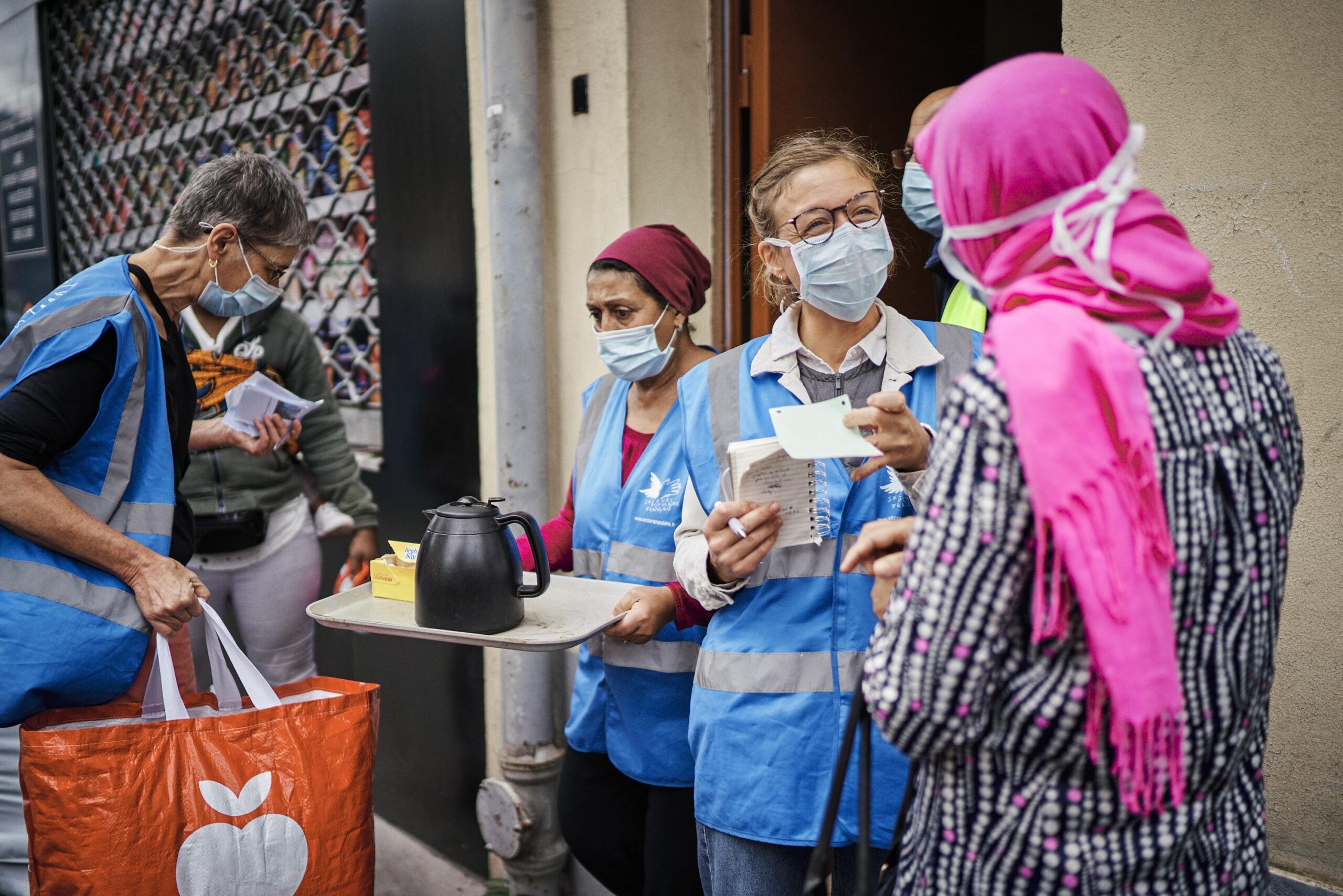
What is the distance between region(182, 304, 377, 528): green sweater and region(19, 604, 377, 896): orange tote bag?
103 cm

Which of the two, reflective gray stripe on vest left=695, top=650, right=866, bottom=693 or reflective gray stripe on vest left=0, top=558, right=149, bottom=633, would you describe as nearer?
reflective gray stripe on vest left=695, top=650, right=866, bottom=693

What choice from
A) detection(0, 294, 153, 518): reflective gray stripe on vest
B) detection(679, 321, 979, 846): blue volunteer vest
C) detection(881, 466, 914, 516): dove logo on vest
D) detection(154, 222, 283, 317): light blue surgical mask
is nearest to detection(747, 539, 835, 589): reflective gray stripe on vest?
detection(679, 321, 979, 846): blue volunteer vest

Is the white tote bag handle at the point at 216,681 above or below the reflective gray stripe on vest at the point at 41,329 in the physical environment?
below

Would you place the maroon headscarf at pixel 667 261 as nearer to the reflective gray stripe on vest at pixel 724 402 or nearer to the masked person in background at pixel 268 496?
the reflective gray stripe on vest at pixel 724 402

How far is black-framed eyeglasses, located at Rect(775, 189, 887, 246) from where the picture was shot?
1.69 m

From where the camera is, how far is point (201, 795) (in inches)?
67.2

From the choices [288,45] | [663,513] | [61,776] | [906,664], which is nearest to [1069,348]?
[906,664]

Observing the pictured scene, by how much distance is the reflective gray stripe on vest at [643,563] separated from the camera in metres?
2.02

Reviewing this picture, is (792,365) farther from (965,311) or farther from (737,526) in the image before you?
(965,311)

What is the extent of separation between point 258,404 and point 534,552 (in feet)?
3.69

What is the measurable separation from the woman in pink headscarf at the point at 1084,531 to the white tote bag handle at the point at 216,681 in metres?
1.27

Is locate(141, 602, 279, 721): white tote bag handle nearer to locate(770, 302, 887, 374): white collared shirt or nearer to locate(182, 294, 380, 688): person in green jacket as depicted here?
locate(182, 294, 380, 688): person in green jacket

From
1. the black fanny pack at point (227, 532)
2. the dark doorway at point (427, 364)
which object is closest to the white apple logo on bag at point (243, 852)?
the black fanny pack at point (227, 532)

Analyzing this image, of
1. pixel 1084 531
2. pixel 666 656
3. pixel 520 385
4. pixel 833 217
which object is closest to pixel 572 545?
pixel 666 656
